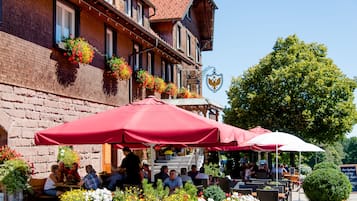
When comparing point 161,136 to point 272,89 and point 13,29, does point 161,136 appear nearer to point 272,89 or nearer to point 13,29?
point 13,29

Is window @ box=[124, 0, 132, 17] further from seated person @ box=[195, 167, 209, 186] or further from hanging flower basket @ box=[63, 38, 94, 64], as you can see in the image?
seated person @ box=[195, 167, 209, 186]

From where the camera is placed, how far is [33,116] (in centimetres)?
1341

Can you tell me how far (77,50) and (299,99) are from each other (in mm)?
23162

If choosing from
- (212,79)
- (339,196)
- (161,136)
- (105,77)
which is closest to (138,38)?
(105,77)

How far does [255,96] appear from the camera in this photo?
3675cm

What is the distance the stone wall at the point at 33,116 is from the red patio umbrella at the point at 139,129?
11.5 ft

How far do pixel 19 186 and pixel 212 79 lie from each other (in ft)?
56.9

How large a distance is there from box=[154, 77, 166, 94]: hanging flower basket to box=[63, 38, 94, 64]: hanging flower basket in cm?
795

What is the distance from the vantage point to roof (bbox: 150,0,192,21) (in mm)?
28797

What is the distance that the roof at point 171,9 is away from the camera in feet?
94.5

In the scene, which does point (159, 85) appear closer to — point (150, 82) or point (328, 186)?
point (150, 82)

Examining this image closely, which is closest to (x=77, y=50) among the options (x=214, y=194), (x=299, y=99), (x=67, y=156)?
(x=67, y=156)

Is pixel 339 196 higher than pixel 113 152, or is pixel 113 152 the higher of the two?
pixel 113 152

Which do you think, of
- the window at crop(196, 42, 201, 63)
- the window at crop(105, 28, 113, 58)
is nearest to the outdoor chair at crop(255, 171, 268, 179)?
the window at crop(105, 28, 113, 58)
